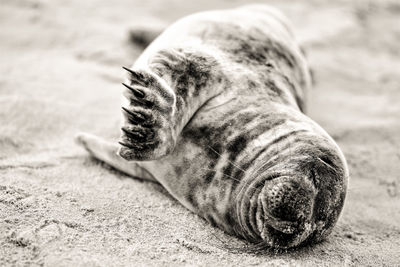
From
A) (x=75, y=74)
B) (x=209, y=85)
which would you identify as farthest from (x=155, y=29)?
(x=209, y=85)

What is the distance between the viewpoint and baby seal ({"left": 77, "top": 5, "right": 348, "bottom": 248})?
2.04m

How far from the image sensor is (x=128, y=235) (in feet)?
7.04

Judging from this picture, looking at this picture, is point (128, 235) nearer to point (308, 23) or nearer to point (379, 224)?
point (379, 224)

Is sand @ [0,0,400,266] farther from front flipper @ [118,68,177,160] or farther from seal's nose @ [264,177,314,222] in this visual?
front flipper @ [118,68,177,160]

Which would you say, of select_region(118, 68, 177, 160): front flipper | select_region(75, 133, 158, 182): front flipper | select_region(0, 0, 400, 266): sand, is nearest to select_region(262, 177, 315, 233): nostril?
select_region(0, 0, 400, 266): sand

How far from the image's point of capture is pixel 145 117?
6.67ft

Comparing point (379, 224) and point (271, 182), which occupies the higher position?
point (271, 182)

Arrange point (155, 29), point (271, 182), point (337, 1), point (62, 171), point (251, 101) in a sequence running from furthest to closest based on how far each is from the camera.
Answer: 1. point (337, 1)
2. point (155, 29)
3. point (62, 171)
4. point (251, 101)
5. point (271, 182)

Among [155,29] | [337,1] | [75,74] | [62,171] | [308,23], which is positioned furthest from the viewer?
[337,1]

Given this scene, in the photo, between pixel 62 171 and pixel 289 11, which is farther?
pixel 289 11

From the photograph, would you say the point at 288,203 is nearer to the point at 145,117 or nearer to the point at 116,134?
the point at 145,117

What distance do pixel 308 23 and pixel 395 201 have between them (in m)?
3.61

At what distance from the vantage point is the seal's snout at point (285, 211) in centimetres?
195

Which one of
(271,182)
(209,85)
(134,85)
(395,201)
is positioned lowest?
(395,201)
